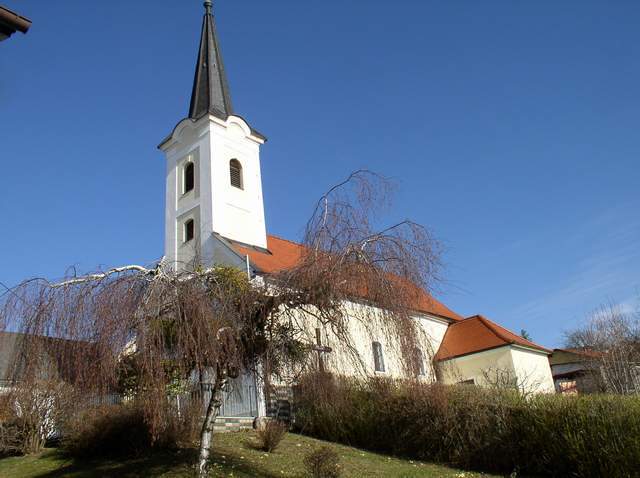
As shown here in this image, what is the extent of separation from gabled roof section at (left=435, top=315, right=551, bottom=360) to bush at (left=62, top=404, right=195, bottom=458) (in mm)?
16914

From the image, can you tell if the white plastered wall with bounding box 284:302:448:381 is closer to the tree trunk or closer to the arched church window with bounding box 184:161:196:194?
the tree trunk

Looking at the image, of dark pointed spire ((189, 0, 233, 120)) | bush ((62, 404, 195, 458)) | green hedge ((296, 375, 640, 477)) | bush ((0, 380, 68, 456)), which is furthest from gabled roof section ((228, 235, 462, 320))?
bush ((0, 380, 68, 456))

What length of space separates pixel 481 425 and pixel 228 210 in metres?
15.6

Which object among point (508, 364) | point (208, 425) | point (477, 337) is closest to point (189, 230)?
point (477, 337)

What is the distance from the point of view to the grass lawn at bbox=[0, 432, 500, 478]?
465 inches

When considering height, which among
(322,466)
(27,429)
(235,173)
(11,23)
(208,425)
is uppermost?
(235,173)

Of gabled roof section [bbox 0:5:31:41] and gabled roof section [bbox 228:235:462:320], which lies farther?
gabled roof section [bbox 228:235:462:320]

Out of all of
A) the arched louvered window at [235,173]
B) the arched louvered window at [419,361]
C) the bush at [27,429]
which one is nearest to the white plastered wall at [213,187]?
the arched louvered window at [235,173]

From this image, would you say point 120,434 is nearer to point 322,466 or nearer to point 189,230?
point 322,466

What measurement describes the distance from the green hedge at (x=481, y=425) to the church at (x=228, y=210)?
7.38 meters

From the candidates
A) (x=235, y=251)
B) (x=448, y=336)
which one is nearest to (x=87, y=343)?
(x=235, y=251)

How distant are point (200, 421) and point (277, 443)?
6.58 ft

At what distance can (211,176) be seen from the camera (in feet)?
86.0

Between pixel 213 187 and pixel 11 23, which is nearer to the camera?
pixel 11 23
